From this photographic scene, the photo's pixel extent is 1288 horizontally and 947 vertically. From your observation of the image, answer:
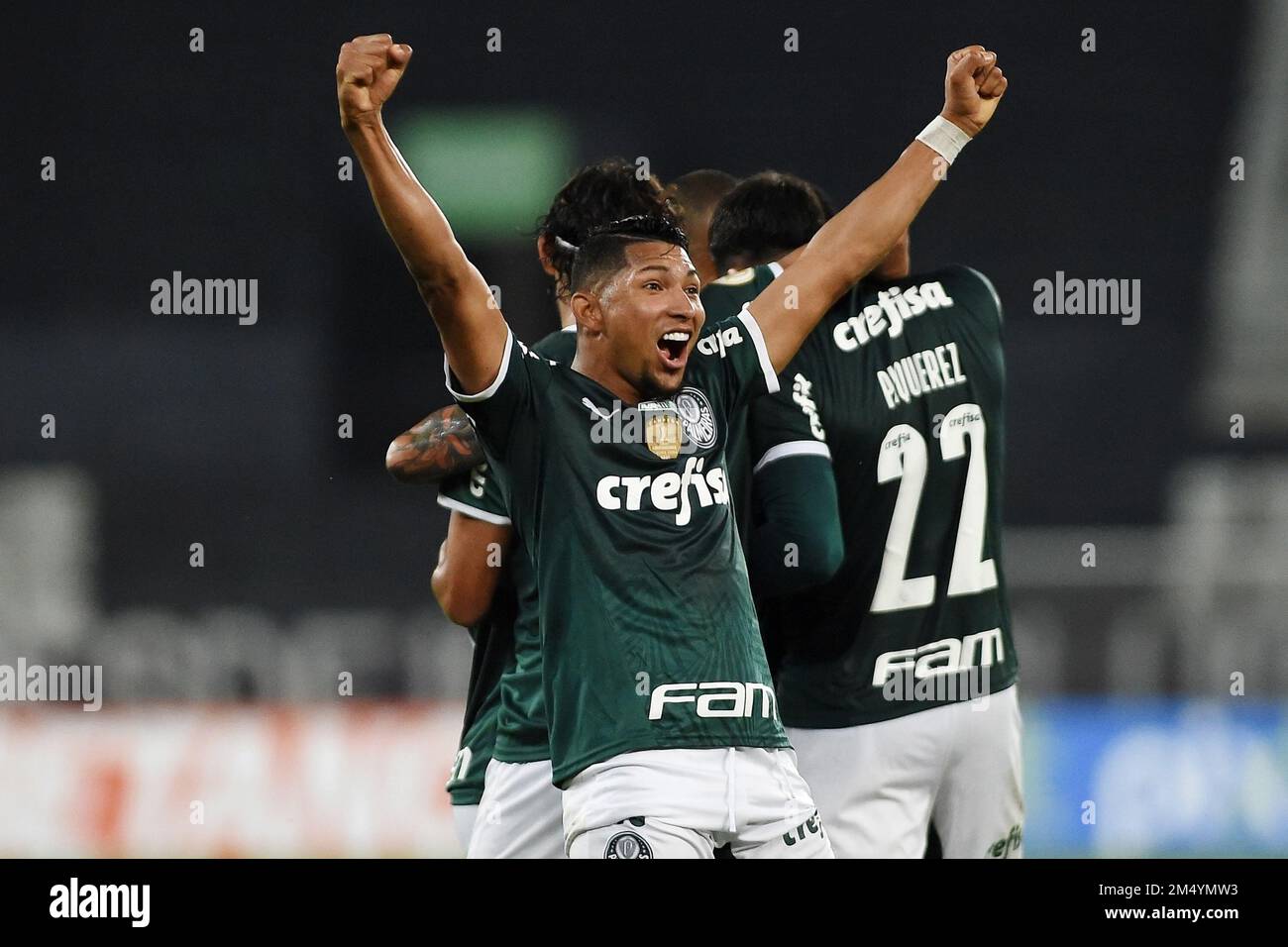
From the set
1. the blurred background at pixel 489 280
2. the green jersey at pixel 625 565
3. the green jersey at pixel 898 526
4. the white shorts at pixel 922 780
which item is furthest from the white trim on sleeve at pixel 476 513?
the blurred background at pixel 489 280

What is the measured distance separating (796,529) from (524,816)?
2.34ft

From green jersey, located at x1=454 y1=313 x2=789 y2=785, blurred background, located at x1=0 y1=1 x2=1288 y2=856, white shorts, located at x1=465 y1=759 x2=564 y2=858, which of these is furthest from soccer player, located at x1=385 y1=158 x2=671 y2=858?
blurred background, located at x1=0 y1=1 x2=1288 y2=856

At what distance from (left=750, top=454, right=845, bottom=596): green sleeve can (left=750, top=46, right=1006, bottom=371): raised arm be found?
309mm

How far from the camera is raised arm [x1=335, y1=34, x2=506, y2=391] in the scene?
2.60 meters

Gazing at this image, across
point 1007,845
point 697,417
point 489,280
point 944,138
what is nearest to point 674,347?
point 697,417

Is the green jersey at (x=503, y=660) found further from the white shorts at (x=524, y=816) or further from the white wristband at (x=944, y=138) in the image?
the white wristband at (x=944, y=138)

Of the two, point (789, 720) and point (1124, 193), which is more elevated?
point (1124, 193)

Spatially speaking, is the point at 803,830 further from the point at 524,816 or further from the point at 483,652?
the point at 483,652

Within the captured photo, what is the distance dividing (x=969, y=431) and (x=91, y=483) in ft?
19.4

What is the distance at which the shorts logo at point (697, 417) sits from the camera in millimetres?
2803

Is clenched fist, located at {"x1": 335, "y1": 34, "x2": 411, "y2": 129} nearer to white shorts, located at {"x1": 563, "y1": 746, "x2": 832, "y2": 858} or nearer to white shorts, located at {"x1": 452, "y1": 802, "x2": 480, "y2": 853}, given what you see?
white shorts, located at {"x1": 563, "y1": 746, "x2": 832, "y2": 858}

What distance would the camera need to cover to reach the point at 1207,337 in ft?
29.6
